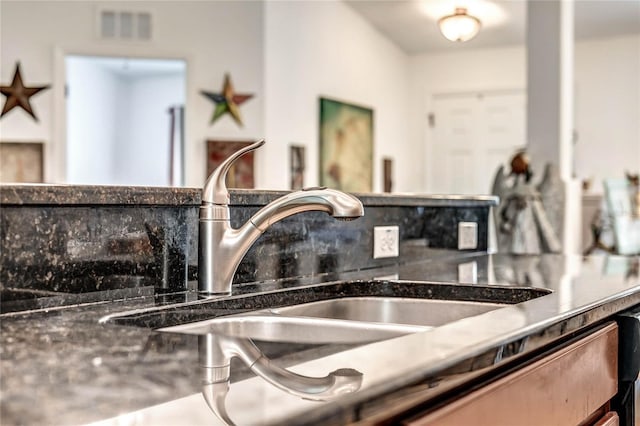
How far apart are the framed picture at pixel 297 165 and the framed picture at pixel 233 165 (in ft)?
1.38

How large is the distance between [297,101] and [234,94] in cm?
59

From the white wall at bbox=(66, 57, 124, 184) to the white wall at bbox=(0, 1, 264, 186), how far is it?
199 centimetres

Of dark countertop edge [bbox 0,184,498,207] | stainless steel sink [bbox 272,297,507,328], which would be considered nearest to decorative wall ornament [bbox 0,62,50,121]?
dark countertop edge [bbox 0,184,498,207]

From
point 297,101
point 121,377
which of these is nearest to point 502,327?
point 121,377

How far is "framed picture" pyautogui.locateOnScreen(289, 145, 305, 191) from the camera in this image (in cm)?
518

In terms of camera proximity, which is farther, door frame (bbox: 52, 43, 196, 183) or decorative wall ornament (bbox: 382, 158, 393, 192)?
decorative wall ornament (bbox: 382, 158, 393, 192)

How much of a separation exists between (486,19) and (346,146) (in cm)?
166

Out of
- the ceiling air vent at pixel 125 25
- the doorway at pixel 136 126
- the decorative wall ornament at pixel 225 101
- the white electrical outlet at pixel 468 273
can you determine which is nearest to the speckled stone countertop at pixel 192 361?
the white electrical outlet at pixel 468 273

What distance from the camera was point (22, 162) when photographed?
4.62m

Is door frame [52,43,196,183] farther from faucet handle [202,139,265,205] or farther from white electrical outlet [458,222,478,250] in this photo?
faucet handle [202,139,265,205]

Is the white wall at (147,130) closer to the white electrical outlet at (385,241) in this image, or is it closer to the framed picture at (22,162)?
the framed picture at (22,162)

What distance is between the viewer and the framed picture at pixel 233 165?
15.8 feet

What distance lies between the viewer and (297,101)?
17.4 feet

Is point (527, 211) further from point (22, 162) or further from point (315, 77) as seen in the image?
point (22, 162)
